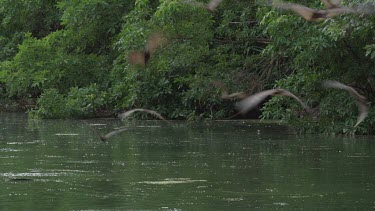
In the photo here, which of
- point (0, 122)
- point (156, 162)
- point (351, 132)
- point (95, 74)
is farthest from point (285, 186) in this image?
point (95, 74)

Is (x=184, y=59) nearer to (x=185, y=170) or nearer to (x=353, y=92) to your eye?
(x=185, y=170)

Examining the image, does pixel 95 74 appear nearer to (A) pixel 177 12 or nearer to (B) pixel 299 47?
(A) pixel 177 12

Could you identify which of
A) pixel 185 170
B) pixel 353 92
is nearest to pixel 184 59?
pixel 185 170

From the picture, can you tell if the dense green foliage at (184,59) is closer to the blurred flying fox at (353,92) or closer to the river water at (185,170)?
the river water at (185,170)

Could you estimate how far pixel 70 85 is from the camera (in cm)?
2473

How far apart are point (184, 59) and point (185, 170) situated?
922 cm

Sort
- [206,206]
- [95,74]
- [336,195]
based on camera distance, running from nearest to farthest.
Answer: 1. [206,206]
2. [336,195]
3. [95,74]

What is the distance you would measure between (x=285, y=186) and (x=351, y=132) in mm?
6874

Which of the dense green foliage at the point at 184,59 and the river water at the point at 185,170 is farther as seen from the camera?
the dense green foliage at the point at 184,59

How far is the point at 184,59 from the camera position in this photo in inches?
812

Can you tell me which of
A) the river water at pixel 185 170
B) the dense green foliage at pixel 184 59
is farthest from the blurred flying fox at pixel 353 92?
the dense green foliage at pixel 184 59

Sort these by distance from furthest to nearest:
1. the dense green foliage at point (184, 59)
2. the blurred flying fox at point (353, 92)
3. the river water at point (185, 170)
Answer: the dense green foliage at point (184, 59) < the river water at point (185, 170) < the blurred flying fox at point (353, 92)

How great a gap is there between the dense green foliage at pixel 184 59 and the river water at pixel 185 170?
3.99 ft

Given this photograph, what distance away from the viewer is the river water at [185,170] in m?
9.02
